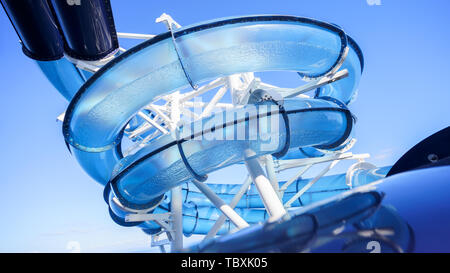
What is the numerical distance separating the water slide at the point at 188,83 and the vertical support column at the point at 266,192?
254 mm

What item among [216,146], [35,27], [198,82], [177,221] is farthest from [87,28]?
[177,221]

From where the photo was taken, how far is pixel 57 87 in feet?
14.9

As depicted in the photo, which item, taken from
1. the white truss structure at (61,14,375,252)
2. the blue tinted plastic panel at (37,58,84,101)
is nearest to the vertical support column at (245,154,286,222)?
the white truss structure at (61,14,375,252)

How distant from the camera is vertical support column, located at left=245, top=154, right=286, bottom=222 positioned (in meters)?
3.41

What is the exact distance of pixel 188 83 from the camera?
10.9ft

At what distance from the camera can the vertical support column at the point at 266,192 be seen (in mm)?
3410

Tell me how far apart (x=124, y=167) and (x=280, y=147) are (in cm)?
202

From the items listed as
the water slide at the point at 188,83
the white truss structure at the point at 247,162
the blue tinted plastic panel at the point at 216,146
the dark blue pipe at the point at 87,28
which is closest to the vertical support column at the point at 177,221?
the white truss structure at the point at 247,162

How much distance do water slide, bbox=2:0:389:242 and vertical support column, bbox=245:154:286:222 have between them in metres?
0.25

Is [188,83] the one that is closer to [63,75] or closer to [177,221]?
[63,75]

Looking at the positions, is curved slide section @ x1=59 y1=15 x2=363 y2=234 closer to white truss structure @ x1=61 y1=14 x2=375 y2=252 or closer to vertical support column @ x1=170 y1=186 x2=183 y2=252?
white truss structure @ x1=61 y1=14 x2=375 y2=252

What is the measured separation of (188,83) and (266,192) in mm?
1711
